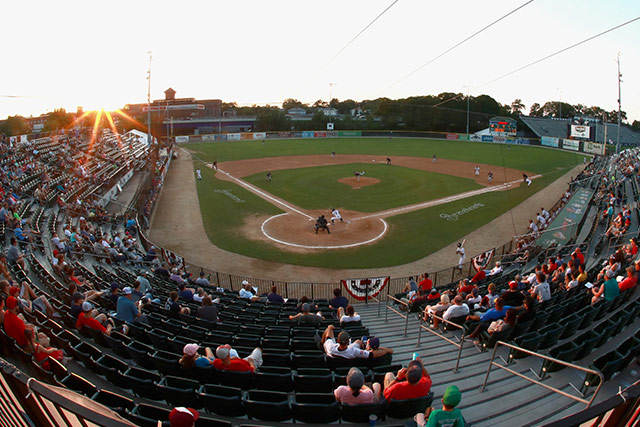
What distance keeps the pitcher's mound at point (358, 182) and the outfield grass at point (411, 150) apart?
21.8 meters

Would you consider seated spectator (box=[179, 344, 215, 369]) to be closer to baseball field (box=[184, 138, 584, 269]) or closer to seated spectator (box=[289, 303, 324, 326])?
seated spectator (box=[289, 303, 324, 326])

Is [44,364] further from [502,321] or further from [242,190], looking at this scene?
[242,190]

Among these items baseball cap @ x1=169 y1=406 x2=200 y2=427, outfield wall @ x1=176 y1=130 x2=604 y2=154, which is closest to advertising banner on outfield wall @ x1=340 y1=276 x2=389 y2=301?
baseball cap @ x1=169 y1=406 x2=200 y2=427

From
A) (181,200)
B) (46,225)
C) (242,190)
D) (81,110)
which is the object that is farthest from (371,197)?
(81,110)

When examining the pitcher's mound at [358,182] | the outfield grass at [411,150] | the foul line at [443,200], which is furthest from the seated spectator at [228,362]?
the outfield grass at [411,150]

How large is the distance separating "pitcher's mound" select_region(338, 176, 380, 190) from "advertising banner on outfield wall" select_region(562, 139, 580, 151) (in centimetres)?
4708

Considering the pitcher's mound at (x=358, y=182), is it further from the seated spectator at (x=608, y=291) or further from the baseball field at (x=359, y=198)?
the seated spectator at (x=608, y=291)

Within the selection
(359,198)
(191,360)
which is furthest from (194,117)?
(191,360)

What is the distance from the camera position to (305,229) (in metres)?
28.1

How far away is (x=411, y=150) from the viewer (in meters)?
70.2

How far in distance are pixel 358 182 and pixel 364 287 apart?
2614 cm

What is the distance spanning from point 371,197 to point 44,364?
31750 mm

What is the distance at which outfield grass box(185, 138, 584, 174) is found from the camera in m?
58.2

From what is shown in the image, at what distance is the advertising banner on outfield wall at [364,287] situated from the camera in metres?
17.6
